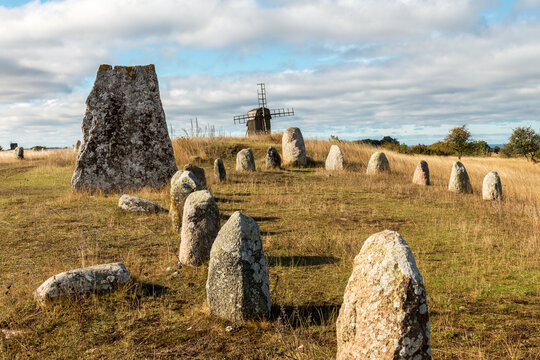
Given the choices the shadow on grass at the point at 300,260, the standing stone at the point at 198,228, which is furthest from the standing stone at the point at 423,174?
the standing stone at the point at 198,228

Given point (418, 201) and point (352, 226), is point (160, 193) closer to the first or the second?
point (352, 226)

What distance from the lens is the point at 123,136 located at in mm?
14727

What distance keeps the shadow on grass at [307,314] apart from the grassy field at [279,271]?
27 mm

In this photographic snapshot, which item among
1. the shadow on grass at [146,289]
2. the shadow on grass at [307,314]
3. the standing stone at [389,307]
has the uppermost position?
the standing stone at [389,307]

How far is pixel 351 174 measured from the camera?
2003 centimetres

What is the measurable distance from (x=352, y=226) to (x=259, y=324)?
5.77 metres

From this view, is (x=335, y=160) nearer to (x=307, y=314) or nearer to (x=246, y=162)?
(x=246, y=162)

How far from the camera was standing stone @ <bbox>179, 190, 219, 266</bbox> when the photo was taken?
23.6 feet

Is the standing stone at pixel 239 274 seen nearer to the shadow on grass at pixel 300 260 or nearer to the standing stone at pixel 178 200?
the shadow on grass at pixel 300 260

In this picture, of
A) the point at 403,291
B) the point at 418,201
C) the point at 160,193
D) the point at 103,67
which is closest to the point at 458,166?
the point at 418,201

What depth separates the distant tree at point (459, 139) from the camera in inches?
1773

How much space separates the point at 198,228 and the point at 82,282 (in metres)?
1.96

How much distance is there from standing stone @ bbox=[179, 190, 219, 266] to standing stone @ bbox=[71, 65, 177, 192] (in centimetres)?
794

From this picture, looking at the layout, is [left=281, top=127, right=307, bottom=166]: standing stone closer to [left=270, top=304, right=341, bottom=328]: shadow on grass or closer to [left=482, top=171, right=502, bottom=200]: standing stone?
[left=482, top=171, right=502, bottom=200]: standing stone
